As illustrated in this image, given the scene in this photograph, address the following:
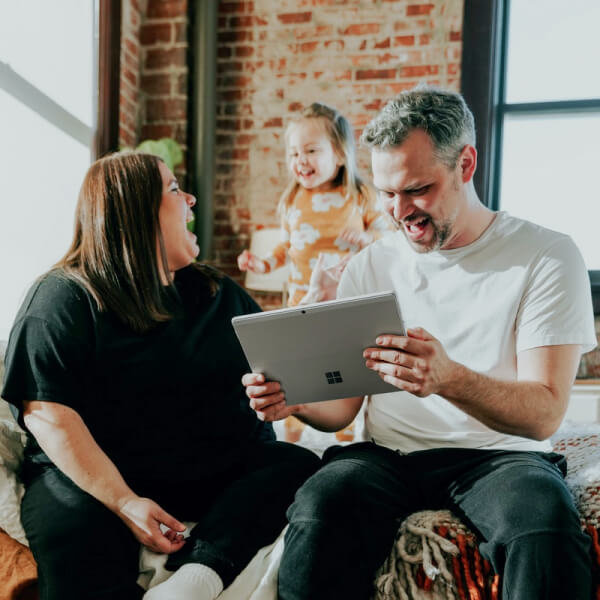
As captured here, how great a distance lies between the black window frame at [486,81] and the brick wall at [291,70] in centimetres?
6

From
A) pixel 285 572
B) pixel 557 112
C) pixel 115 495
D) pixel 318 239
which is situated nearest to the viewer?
pixel 285 572

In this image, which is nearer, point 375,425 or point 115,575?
point 115,575

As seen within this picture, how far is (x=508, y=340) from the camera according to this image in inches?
55.0

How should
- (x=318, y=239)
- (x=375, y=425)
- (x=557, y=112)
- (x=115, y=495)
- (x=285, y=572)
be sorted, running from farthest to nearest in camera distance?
(x=557, y=112) → (x=318, y=239) → (x=375, y=425) → (x=115, y=495) → (x=285, y=572)

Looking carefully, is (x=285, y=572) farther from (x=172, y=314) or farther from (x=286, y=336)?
(x=172, y=314)

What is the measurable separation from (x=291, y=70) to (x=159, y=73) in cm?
70

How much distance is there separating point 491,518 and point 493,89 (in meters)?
2.66

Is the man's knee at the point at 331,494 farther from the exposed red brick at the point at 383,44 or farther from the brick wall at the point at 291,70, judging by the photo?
the exposed red brick at the point at 383,44

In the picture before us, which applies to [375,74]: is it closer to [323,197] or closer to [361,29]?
[361,29]

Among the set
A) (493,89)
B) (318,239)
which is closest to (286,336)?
(318,239)

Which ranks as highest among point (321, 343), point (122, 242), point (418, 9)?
point (418, 9)

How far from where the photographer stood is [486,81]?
331cm

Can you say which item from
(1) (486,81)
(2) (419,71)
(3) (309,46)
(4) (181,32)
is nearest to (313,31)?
(3) (309,46)

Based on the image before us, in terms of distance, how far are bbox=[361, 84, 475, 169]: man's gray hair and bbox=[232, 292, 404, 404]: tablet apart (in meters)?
0.51
